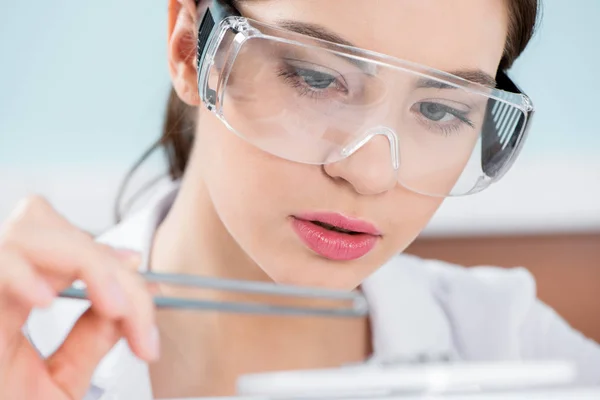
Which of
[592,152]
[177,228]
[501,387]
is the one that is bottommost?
[501,387]

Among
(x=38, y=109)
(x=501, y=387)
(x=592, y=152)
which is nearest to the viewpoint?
(x=501, y=387)

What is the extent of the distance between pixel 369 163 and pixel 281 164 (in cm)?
7

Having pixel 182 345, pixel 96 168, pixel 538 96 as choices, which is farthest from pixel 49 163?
pixel 538 96

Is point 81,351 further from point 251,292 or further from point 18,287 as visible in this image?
point 251,292

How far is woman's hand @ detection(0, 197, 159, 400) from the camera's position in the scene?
0.36 meters

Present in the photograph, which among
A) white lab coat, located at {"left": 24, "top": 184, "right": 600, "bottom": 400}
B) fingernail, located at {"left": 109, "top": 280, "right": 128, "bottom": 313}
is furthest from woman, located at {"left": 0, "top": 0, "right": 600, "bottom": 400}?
white lab coat, located at {"left": 24, "top": 184, "right": 600, "bottom": 400}

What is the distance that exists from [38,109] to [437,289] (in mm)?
486

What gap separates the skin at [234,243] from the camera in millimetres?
371

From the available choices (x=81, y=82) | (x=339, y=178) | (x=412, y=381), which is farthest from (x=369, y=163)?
(x=81, y=82)

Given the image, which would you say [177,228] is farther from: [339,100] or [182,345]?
[339,100]

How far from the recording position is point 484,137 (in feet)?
1.97

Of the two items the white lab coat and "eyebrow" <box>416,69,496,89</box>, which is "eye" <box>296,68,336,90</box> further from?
the white lab coat

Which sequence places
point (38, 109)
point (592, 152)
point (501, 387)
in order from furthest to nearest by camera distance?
1. point (592, 152)
2. point (38, 109)
3. point (501, 387)

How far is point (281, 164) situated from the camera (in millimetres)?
535
